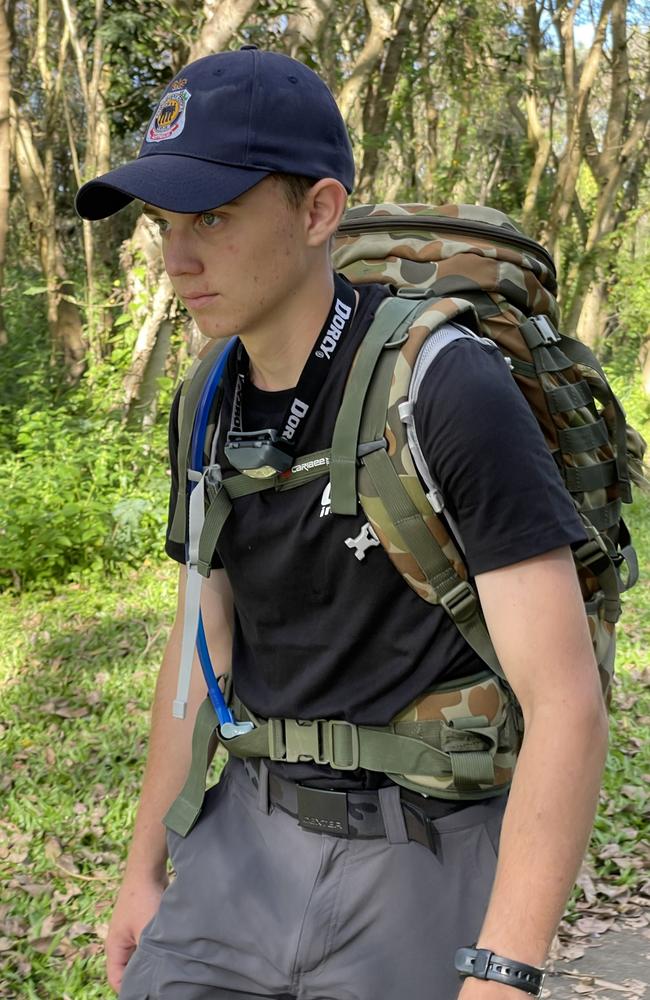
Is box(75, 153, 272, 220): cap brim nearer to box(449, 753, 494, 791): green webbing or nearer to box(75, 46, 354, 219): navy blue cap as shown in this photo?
box(75, 46, 354, 219): navy blue cap

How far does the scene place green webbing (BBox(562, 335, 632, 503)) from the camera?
81.4 inches

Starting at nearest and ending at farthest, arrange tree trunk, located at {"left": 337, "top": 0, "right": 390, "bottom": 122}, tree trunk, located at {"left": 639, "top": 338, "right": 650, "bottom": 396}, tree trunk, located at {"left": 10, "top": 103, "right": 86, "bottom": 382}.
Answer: tree trunk, located at {"left": 10, "top": 103, "right": 86, "bottom": 382}
tree trunk, located at {"left": 337, "top": 0, "right": 390, "bottom": 122}
tree trunk, located at {"left": 639, "top": 338, "right": 650, "bottom": 396}

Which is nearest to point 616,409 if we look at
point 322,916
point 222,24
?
point 322,916

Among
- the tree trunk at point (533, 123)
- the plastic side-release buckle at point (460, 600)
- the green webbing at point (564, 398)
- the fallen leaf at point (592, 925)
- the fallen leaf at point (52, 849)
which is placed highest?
the green webbing at point (564, 398)

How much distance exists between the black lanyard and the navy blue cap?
0.22 meters

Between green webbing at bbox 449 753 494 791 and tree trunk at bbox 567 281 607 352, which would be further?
tree trunk at bbox 567 281 607 352

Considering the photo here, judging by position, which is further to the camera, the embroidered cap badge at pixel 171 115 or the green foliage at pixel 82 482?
the green foliage at pixel 82 482

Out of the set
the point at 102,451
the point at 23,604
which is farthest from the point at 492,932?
the point at 102,451

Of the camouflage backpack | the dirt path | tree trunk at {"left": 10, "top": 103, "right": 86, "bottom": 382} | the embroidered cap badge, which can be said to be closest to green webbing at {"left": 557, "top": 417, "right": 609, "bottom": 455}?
the camouflage backpack

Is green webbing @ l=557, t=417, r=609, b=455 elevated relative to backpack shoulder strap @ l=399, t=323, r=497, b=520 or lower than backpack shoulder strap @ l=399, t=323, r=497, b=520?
lower

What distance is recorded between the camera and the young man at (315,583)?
1.46m

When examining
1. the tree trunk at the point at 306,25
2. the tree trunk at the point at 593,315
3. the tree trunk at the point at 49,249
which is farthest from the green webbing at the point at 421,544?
the tree trunk at the point at 593,315

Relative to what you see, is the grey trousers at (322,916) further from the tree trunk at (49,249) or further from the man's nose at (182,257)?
the tree trunk at (49,249)

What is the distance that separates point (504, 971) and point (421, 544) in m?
0.55
